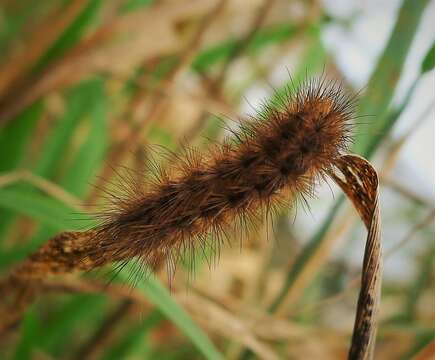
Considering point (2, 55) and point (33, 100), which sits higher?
point (2, 55)

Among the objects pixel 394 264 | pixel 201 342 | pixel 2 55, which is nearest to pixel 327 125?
pixel 201 342

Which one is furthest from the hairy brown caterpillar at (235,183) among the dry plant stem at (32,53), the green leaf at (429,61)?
the dry plant stem at (32,53)

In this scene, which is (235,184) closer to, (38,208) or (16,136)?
(38,208)

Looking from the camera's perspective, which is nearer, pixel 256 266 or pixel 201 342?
pixel 201 342

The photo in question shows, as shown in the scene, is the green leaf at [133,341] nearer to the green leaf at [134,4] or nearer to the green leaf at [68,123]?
the green leaf at [68,123]

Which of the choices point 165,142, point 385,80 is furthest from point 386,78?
point 165,142

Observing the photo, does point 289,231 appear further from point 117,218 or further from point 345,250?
point 117,218

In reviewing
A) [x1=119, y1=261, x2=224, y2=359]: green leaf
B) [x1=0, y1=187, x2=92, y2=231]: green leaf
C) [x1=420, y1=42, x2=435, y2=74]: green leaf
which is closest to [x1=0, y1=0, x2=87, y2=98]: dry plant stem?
[x1=0, y1=187, x2=92, y2=231]: green leaf
